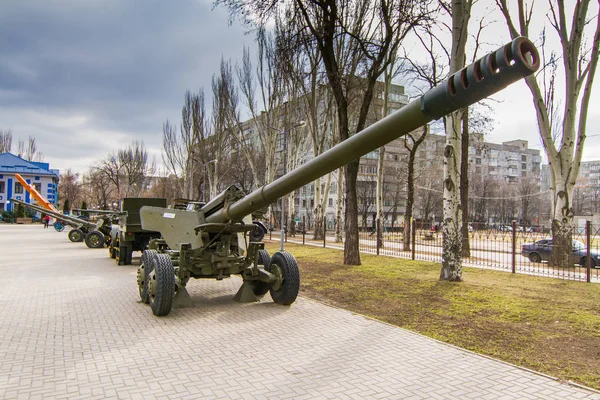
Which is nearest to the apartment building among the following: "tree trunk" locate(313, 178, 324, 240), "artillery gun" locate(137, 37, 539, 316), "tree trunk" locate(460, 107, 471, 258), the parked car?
"tree trunk" locate(313, 178, 324, 240)

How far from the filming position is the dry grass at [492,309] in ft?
16.5

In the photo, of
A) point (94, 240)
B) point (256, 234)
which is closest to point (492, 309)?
point (256, 234)

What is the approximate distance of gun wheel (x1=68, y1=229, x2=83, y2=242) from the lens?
2311 cm

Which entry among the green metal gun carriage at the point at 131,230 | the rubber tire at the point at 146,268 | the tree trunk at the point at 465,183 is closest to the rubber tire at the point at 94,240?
the green metal gun carriage at the point at 131,230

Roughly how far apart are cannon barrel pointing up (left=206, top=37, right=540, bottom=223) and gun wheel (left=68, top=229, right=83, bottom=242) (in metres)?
21.6

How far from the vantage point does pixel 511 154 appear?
3361 inches

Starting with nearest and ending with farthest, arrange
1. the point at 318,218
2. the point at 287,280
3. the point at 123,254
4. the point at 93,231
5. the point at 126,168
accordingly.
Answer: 1. the point at 287,280
2. the point at 123,254
3. the point at 93,231
4. the point at 318,218
5. the point at 126,168

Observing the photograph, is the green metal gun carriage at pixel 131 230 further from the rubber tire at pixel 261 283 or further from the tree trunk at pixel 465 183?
the tree trunk at pixel 465 183

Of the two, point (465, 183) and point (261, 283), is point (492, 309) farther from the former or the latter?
point (465, 183)

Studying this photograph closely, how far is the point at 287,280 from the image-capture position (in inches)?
297

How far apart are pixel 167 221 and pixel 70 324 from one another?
2.37m

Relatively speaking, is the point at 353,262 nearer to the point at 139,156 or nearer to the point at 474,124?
the point at 474,124

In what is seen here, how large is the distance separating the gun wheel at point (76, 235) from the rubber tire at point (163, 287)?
1911 centimetres

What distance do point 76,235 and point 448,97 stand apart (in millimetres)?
24152
